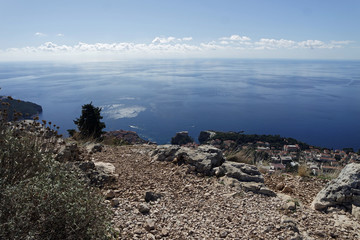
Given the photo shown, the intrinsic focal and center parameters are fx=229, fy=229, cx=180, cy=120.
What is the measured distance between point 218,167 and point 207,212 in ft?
6.91

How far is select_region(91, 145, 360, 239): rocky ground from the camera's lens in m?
3.64

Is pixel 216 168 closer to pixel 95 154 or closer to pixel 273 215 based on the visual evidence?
pixel 273 215

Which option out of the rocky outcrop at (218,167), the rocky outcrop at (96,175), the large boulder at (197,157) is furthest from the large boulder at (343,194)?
the rocky outcrop at (96,175)

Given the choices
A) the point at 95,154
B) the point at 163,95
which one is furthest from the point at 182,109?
the point at 95,154

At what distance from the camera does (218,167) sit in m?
6.23

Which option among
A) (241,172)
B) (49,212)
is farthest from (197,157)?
(49,212)

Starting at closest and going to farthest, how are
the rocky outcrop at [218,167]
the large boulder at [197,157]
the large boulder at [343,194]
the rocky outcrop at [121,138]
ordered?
the large boulder at [343,194] < the rocky outcrop at [218,167] < the large boulder at [197,157] < the rocky outcrop at [121,138]

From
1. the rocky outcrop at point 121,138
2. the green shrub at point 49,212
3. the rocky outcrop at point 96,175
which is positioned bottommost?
the rocky outcrop at point 121,138

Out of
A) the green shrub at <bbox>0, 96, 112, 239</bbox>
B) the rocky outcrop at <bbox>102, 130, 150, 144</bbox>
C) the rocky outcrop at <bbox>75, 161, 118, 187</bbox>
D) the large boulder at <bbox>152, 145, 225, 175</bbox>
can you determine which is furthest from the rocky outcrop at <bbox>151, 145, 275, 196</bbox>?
the rocky outcrop at <bbox>102, 130, 150, 144</bbox>

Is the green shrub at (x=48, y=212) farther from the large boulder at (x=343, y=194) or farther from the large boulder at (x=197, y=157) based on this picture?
the large boulder at (x=343, y=194)

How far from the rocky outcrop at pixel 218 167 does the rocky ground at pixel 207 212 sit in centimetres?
25

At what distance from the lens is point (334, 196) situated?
4.87 meters

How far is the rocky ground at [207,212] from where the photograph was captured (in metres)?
3.64

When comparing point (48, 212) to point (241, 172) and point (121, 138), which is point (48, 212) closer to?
point (241, 172)
